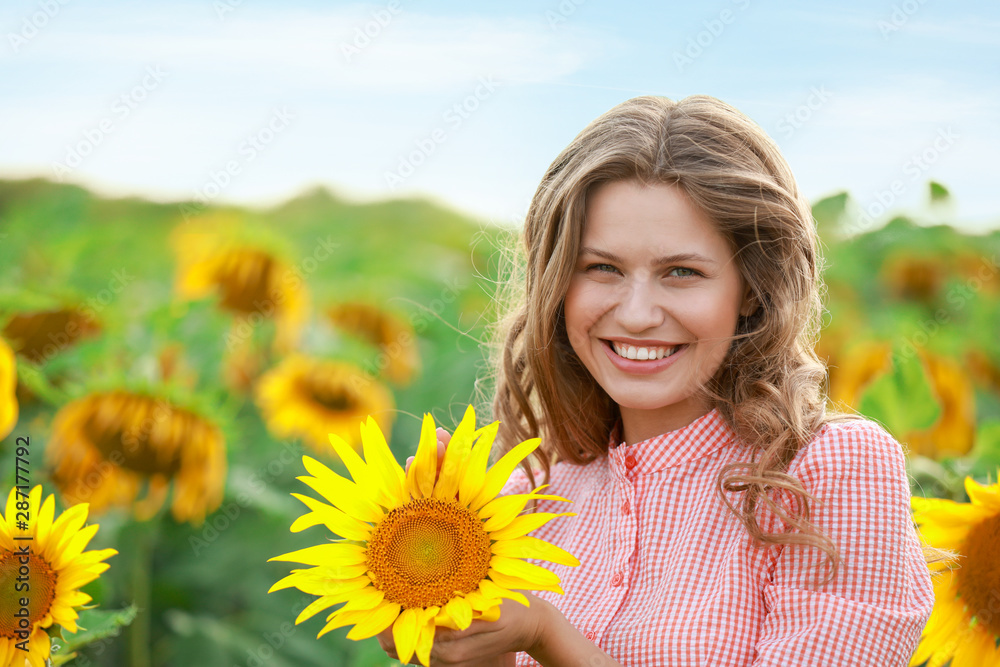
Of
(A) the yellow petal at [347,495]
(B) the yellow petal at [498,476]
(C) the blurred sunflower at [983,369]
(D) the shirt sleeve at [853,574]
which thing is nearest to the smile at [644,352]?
(D) the shirt sleeve at [853,574]

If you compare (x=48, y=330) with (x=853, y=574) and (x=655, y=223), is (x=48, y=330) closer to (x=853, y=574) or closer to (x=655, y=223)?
(x=655, y=223)

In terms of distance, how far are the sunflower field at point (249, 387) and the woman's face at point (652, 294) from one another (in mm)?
434

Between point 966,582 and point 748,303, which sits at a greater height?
point 748,303

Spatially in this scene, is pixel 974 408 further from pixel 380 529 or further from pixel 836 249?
pixel 380 529

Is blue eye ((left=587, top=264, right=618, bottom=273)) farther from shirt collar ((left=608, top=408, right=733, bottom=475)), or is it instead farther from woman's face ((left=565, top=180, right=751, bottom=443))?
shirt collar ((left=608, top=408, right=733, bottom=475))

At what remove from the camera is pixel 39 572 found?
114 centimetres

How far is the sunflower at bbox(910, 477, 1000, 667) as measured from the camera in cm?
140

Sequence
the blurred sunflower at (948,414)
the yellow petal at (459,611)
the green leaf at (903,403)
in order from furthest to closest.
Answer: the blurred sunflower at (948,414) → the green leaf at (903,403) → the yellow petal at (459,611)

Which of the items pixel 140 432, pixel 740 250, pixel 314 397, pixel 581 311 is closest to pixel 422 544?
pixel 581 311

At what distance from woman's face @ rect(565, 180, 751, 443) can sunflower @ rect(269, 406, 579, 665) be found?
1.46ft

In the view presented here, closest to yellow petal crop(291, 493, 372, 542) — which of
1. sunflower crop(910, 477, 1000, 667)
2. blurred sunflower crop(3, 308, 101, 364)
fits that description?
sunflower crop(910, 477, 1000, 667)

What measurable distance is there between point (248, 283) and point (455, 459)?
5.34ft

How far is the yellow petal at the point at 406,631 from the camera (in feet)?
3.34

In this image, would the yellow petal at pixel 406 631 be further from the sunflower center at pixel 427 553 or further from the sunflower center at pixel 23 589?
the sunflower center at pixel 23 589
